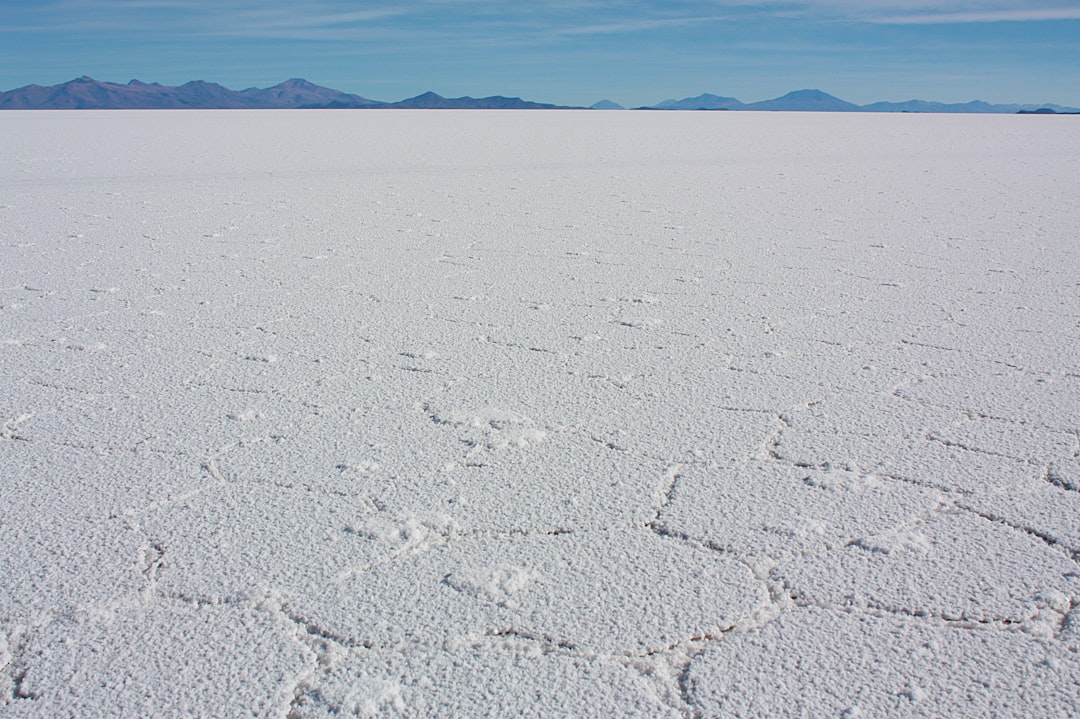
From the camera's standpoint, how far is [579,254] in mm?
3877

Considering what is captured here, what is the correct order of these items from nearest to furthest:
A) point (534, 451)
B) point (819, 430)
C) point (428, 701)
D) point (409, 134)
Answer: point (428, 701) → point (534, 451) → point (819, 430) → point (409, 134)

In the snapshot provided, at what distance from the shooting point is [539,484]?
1.53 metres

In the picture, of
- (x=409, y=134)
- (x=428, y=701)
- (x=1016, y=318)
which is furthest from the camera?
(x=409, y=134)

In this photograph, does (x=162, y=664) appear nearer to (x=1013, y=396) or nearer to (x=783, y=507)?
(x=783, y=507)

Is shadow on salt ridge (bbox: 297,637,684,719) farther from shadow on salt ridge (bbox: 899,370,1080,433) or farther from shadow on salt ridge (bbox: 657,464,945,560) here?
shadow on salt ridge (bbox: 899,370,1080,433)

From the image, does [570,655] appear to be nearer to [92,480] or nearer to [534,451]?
[534,451]

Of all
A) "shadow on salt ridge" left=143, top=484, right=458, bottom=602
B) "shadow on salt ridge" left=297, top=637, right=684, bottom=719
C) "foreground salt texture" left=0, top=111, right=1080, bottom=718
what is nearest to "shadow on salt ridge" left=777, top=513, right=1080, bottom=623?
"foreground salt texture" left=0, top=111, right=1080, bottom=718

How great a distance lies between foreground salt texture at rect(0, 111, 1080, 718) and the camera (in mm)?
1040

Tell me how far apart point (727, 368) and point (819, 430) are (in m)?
0.43

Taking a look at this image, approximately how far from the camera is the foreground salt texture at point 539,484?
1.04m

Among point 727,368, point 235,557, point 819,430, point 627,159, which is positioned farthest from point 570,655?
point 627,159

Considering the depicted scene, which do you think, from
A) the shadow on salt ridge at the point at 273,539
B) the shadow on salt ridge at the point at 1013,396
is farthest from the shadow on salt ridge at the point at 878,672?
the shadow on salt ridge at the point at 1013,396

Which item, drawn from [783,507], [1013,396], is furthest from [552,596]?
[1013,396]

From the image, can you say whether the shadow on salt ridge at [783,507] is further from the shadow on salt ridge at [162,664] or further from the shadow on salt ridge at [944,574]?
the shadow on salt ridge at [162,664]
